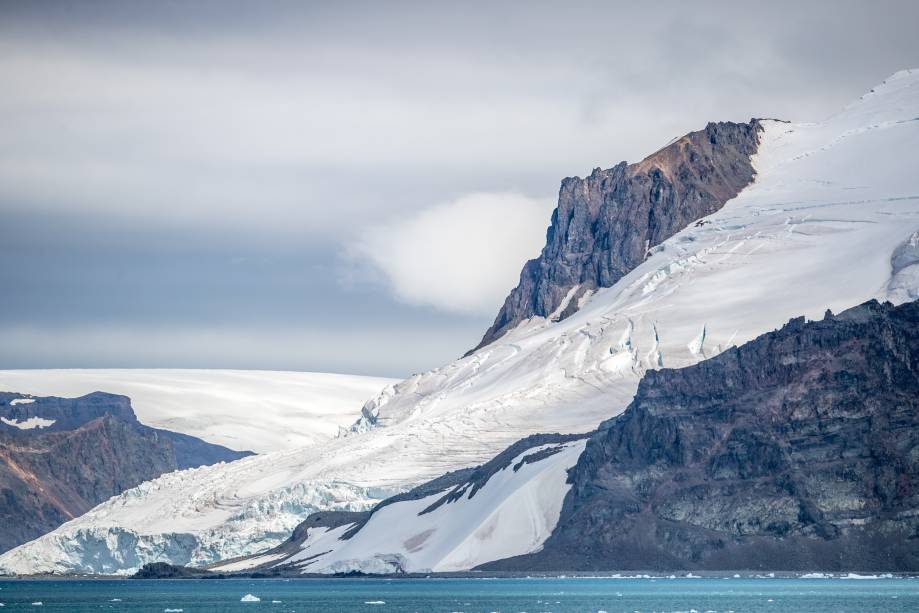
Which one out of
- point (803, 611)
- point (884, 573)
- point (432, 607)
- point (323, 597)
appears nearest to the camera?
point (803, 611)

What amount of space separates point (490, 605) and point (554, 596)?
13756mm

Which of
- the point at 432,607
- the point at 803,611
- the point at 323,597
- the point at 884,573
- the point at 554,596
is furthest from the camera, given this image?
the point at 884,573

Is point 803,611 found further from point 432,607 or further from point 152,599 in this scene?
point 152,599

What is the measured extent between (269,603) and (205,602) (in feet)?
29.2

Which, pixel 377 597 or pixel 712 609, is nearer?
pixel 712 609

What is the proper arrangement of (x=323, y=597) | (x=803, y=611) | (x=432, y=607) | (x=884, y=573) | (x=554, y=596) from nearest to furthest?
(x=803, y=611)
(x=432, y=607)
(x=554, y=596)
(x=323, y=597)
(x=884, y=573)

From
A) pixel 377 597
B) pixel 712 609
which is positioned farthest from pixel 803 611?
pixel 377 597

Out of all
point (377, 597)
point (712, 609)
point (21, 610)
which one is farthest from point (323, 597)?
point (712, 609)

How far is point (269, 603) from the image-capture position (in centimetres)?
17750

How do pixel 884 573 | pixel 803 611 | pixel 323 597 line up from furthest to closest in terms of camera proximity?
pixel 884 573
pixel 323 597
pixel 803 611

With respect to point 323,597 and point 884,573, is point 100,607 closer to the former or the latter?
point 323,597

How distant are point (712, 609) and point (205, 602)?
60736 millimetres

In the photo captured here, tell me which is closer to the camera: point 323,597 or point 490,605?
point 490,605

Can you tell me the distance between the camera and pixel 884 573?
19988 cm
